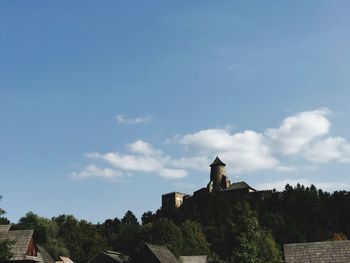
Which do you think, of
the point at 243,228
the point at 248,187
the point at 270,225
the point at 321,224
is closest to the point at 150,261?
the point at 243,228

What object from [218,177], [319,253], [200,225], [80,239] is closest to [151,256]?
[319,253]

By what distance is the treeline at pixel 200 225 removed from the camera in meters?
101

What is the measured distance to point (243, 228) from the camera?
41.6 meters

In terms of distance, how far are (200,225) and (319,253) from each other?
107m

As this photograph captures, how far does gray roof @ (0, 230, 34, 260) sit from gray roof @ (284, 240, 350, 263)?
67.3ft

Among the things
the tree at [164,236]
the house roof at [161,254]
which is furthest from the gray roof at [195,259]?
the tree at [164,236]

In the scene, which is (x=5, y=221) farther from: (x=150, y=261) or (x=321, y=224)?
(x=321, y=224)

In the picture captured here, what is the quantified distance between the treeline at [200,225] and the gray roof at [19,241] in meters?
31.1

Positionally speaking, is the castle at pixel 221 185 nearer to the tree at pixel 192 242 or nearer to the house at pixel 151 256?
the tree at pixel 192 242

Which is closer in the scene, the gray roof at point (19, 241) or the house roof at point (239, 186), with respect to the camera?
the gray roof at point (19, 241)

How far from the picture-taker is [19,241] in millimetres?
43938

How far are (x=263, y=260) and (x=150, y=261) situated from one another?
32355mm

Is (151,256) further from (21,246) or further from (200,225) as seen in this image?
(200,225)

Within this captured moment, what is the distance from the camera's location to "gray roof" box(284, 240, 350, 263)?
38406 mm
